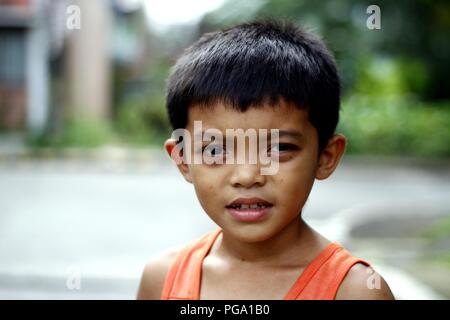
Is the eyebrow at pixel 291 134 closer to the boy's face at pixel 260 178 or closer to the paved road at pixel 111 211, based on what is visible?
the boy's face at pixel 260 178

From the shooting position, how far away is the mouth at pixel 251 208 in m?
1.71

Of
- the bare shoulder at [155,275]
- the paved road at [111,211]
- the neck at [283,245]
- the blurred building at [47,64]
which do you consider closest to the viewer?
the neck at [283,245]

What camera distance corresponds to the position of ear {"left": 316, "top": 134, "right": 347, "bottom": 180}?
191 centimetres

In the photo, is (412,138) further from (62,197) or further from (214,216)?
(214,216)

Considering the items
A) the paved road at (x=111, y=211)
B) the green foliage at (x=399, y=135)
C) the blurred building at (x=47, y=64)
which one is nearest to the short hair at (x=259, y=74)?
the paved road at (x=111, y=211)

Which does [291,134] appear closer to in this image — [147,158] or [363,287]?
[363,287]

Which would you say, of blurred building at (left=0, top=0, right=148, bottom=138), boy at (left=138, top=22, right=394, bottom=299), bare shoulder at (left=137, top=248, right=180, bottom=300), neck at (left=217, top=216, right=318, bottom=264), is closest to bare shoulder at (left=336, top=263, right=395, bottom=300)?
boy at (left=138, top=22, right=394, bottom=299)

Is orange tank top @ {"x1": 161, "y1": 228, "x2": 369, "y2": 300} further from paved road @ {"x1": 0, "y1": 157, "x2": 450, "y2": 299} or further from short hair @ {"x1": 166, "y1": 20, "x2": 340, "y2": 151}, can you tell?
paved road @ {"x1": 0, "y1": 157, "x2": 450, "y2": 299}

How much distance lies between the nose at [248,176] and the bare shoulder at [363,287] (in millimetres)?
325

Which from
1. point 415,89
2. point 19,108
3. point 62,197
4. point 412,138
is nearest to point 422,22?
point 412,138

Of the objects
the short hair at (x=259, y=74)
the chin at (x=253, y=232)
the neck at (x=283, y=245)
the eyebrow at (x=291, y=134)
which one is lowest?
the neck at (x=283, y=245)

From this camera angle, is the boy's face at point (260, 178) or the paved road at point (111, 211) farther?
the paved road at point (111, 211)

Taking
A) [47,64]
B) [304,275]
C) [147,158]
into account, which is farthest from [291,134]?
[47,64]

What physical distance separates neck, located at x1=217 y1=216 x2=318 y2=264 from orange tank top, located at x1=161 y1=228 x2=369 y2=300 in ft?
0.21
